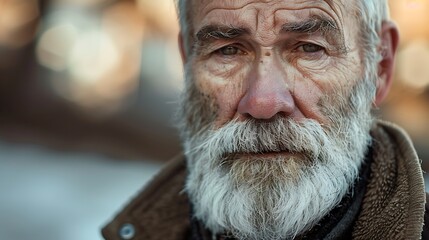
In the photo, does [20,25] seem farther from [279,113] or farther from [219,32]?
[279,113]

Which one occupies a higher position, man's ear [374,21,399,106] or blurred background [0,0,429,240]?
man's ear [374,21,399,106]

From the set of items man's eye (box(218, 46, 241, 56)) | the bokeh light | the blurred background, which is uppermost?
man's eye (box(218, 46, 241, 56))

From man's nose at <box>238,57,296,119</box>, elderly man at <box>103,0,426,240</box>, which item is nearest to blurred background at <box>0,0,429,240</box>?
elderly man at <box>103,0,426,240</box>

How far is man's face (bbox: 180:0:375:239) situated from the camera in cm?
249

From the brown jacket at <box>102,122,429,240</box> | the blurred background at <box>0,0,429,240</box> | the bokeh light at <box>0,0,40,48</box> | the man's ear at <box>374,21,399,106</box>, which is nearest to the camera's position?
the brown jacket at <box>102,122,429,240</box>

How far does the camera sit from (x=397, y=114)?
8.20 meters

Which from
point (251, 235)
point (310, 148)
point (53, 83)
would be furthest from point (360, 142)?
point (53, 83)

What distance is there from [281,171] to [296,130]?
14cm

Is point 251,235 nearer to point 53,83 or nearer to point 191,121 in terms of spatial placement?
point 191,121

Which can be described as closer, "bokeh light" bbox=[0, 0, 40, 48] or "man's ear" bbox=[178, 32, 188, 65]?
"man's ear" bbox=[178, 32, 188, 65]

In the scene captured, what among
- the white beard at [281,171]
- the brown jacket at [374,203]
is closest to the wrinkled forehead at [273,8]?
the white beard at [281,171]

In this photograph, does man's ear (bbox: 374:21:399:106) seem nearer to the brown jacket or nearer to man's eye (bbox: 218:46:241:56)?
the brown jacket

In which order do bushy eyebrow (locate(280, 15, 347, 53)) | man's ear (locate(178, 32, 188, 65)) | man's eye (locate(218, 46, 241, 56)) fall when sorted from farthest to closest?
man's ear (locate(178, 32, 188, 65)) → man's eye (locate(218, 46, 241, 56)) → bushy eyebrow (locate(280, 15, 347, 53))

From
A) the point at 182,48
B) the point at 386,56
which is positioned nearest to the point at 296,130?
the point at 386,56
